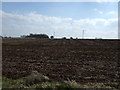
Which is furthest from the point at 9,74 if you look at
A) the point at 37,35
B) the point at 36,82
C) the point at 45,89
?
the point at 37,35

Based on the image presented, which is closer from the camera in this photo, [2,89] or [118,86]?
[2,89]

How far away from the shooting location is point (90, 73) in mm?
11328

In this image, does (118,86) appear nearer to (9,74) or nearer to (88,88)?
(88,88)

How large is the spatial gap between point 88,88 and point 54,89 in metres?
1.18

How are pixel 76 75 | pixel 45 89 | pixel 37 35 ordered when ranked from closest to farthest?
pixel 45 89 → pixel 76 75 → pixel 37 35

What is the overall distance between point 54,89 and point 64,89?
1.17 ft

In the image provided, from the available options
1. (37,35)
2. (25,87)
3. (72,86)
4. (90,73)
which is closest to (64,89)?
(72,86)

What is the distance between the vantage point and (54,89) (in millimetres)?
7250

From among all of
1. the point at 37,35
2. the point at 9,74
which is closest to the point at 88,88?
the point at 9,74

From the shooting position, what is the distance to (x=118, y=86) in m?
7.94

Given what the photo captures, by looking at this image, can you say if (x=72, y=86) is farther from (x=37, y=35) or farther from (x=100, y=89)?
(x=37, y=35)

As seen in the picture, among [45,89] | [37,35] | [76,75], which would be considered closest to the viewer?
[45,89]

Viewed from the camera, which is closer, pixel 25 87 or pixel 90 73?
pixel 25 87

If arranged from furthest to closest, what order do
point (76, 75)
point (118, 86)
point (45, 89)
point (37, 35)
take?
point (37, 35) → point (76, 75) → point (118, 86) → point (45, 89)
